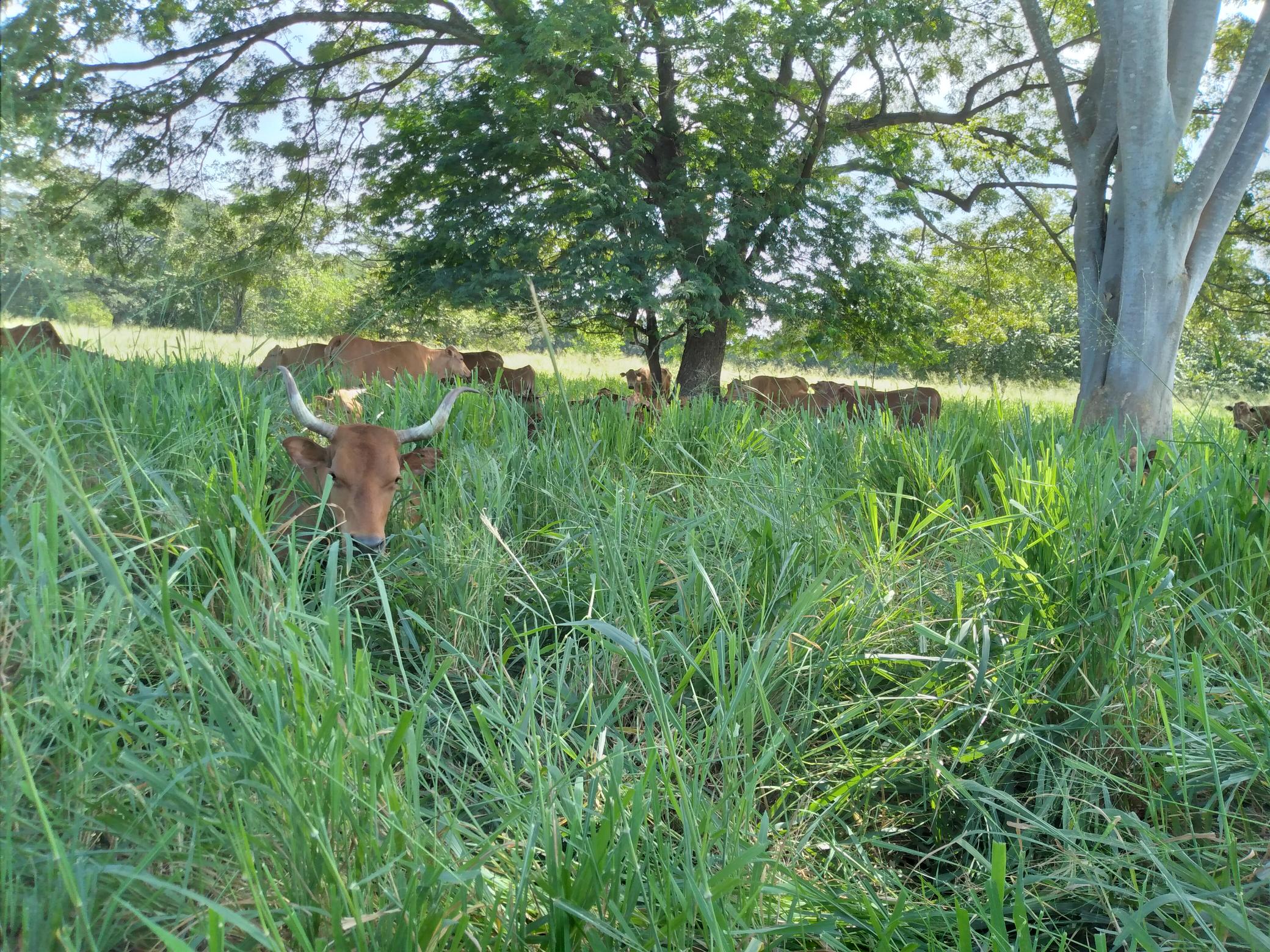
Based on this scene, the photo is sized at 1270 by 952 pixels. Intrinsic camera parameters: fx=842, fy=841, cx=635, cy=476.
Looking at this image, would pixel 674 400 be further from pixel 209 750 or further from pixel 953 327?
pixel 953 327

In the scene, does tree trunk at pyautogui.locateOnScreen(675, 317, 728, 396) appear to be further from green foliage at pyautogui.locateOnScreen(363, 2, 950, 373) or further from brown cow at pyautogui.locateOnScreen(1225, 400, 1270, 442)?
brown cow at pyautogui.locateOnScreen(1225, 400, 1270, 442)

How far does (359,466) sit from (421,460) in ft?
1.21

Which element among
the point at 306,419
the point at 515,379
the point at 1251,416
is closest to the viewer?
the point at 306,419

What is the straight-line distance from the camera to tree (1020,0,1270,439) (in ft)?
23.7

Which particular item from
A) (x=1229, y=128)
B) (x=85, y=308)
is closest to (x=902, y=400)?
(x=1229, y=128)

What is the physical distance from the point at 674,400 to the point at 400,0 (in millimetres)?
11042

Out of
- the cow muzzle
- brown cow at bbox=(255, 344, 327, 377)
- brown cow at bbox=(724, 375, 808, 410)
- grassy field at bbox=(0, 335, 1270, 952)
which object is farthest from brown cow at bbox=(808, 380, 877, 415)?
the cow muzzle

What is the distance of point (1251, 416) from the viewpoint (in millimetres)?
8336

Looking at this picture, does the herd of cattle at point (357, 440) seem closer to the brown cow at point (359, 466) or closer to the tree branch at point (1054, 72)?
the brown cow at point (359, 466)

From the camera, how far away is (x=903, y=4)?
11.8 m

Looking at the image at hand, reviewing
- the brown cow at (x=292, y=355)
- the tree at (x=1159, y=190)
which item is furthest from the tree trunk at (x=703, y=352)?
the tree at (x=1159, y=190)

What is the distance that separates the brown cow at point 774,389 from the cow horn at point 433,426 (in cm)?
488

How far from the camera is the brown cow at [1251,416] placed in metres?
7.46

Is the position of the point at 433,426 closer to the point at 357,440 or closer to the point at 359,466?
the point at 357,440
